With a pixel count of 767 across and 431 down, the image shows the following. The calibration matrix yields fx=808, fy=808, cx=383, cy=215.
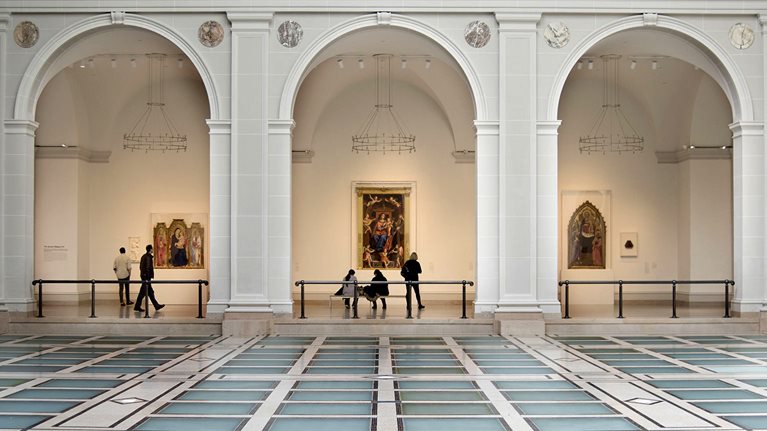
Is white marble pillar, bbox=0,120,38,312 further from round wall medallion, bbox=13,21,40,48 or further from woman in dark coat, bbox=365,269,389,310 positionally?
woman in dark coat, bbox=365,269,389,310

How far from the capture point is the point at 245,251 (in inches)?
712

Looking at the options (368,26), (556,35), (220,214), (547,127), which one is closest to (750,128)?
(547,127)

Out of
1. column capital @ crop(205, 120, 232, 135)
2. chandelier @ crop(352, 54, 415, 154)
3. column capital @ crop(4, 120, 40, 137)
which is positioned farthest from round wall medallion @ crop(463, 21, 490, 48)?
column capital @ crop(4, 120, 40, 137)

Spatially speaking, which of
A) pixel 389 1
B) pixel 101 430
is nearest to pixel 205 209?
pixel 389 1

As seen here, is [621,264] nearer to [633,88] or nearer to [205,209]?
[633,88]

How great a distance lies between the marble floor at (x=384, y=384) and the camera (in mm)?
9273

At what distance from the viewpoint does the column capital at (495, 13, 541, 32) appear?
18.1 meters

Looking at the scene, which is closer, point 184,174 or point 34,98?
point 34,98

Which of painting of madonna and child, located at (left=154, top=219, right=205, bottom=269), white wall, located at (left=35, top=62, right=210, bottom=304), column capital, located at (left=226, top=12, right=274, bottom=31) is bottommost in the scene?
painting of madonna and child, located at (left=154, top=219, right=205, bottom=269)

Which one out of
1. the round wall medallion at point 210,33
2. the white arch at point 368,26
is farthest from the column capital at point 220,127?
the round wall medallion at point 210,33

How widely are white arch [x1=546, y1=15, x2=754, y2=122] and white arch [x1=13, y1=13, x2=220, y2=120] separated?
25.4 ft

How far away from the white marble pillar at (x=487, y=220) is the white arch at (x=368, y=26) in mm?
508

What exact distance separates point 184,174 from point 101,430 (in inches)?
665

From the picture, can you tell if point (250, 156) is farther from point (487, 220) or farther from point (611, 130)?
point (611, 130)
